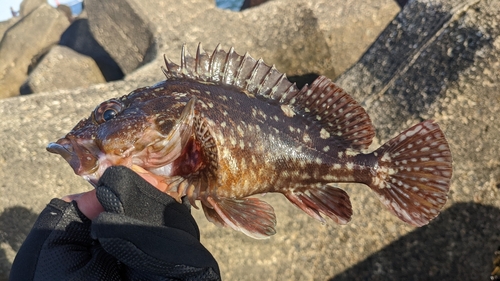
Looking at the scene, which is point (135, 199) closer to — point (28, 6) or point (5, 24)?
point (5, 24)

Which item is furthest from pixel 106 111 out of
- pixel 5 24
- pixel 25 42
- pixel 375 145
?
pixel 5 24

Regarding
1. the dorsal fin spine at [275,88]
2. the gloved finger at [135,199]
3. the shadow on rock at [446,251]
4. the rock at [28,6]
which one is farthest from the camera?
the rock at [28,6]

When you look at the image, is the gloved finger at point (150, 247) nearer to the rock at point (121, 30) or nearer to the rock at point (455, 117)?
the rock at point (455, 117)

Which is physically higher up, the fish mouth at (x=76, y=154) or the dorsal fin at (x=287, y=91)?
the dorsal fin at (x=287, y=91)

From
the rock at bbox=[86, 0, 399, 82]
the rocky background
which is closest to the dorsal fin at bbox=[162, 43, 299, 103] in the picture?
the rocky background

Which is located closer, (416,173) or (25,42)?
(416,173)

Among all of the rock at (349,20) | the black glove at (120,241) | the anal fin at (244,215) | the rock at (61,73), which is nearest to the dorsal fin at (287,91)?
the anal fin at (244,215)
